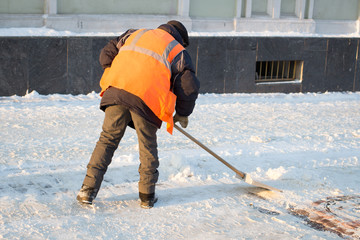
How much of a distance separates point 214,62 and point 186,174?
15.8ft

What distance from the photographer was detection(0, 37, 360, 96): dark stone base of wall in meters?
8.30

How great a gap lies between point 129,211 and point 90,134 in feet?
8.27

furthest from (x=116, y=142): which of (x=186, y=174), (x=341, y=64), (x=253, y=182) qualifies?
(x=341, y=64)

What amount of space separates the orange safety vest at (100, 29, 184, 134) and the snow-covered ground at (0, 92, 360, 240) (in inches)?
33.4

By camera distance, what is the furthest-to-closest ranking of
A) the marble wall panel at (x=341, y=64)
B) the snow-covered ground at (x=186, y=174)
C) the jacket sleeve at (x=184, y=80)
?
the marble wall panel at (x=341, y=64), the jacket sleeve at (x=184, y=80), the snow-covered ground at (x=186, y=174)

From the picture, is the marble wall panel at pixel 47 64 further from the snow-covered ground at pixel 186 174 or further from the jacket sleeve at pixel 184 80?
the jacket sleeve at pixel 184 80

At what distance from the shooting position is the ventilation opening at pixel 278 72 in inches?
411

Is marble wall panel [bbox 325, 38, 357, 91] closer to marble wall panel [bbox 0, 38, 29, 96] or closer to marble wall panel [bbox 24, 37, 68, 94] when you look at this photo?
marble wall panel [bbox 24, 37, 68, 94]

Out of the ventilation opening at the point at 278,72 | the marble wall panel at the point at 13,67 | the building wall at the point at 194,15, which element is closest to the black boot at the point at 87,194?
the marble wall panel at the point at 13,67

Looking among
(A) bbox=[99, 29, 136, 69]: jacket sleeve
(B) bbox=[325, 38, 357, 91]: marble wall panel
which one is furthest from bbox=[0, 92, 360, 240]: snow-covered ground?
(B) bbox=[325, 38, 357, 91]: marble wall panel

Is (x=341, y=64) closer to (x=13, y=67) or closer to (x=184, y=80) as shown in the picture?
(x=13, y=67)

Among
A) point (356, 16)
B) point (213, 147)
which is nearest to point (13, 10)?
point (213, 147)

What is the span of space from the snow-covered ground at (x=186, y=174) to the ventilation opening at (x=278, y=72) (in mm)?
2109

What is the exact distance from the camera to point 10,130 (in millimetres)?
6523
